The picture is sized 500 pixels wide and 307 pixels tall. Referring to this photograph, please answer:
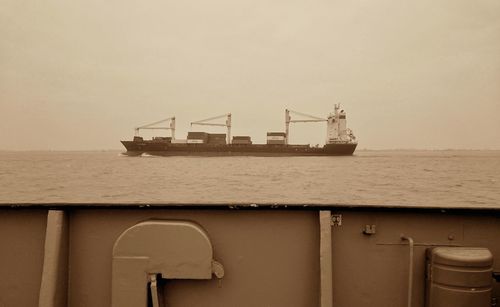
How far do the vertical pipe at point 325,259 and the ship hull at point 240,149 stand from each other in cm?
7161

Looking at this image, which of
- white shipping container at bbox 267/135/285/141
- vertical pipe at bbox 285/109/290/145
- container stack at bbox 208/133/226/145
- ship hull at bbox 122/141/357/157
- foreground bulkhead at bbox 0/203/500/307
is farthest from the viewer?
vertical pipe at bbox 285/109/290/145

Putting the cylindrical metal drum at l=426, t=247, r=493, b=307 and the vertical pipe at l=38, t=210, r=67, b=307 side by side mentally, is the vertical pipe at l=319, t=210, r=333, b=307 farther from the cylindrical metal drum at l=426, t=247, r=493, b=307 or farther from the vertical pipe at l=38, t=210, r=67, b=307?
the vertical pipe at l=38, t=210, r=67, b=307

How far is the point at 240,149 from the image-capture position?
75250 mm

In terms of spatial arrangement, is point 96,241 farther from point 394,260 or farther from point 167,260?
point 394,260

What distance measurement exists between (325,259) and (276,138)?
79.6 meters

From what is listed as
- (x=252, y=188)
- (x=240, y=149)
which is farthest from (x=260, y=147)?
(x=252, y=188)

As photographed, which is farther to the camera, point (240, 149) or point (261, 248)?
point (240, 149)

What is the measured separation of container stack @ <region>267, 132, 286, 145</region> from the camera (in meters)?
81.4

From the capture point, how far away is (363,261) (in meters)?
3.55

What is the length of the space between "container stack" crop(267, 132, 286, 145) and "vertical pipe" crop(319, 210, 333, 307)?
77155 millimetres

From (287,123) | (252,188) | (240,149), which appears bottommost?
(252,188)

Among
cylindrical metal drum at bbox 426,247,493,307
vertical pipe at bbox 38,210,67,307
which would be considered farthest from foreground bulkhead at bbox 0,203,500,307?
cylindrical metal drum at bbox 426,247,493,307

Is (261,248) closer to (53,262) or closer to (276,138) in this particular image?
(53,262)

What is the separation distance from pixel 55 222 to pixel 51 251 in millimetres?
256
